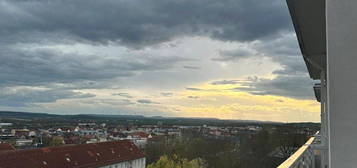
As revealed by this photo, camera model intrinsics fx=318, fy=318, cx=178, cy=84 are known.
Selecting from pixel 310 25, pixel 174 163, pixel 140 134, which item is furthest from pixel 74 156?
pixel 310 25

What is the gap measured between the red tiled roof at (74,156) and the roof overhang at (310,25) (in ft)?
77.3

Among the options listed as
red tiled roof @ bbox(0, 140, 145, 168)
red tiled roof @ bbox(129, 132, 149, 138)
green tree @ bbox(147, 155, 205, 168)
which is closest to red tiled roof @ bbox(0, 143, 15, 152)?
red tiled roof @ bbox(0, 140, 145, 168)

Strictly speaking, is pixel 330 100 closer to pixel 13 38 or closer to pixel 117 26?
pixel 117 26

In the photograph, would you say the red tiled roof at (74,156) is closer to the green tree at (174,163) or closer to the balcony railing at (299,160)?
the green tree at (174,163)

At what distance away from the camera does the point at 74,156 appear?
1018 inches

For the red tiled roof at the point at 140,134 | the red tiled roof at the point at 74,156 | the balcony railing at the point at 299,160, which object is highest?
the balcony railing at the point at 299,160

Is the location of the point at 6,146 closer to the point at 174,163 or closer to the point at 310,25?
the point at 174,163

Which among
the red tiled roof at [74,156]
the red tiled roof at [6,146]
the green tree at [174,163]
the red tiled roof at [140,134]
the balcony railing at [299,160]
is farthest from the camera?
the red tiled roof at [140,134]

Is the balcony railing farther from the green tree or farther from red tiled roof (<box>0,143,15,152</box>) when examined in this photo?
red tiled roof (<box>0,143,15,152</box>)

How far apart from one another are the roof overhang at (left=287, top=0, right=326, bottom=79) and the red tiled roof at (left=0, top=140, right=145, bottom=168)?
2355 centimetres

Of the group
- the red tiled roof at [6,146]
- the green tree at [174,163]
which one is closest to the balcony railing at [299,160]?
the green tree at [174,163]

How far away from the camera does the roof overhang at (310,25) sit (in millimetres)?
1273

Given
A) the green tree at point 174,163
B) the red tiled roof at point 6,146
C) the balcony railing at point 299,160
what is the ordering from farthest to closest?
the red tiled roof at point 6,146, the green tree at point 174,163, the balcony railing at point 299,160

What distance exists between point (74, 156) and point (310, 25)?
2662 centimetres
